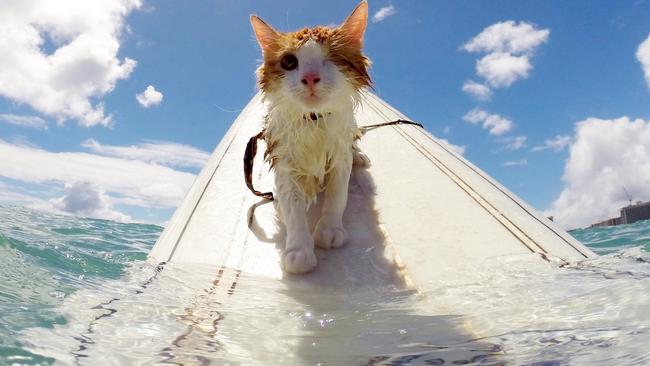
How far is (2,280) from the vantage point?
2.00m

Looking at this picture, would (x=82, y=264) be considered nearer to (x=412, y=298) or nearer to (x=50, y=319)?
(x=50, y=319)

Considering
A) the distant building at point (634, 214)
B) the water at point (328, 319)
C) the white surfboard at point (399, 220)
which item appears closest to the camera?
the water at point (328, 319)

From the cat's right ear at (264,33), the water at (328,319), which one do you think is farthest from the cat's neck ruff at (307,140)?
the water at (328,319)

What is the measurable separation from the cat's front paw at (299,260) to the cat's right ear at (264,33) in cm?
100

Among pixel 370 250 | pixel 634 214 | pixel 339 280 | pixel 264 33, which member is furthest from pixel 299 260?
pixel 634 214

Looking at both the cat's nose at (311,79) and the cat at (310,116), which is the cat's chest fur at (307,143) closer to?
the cat at (310,116)

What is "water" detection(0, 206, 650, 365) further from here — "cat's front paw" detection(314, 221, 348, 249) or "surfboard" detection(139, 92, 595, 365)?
"cat's front paw" detection(314, 221, 348, 249)

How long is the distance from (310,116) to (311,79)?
28 centimetres

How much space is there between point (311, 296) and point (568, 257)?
1.49m

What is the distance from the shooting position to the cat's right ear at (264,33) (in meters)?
2.29

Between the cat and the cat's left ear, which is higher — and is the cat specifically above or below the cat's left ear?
below

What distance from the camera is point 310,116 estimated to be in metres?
2.30

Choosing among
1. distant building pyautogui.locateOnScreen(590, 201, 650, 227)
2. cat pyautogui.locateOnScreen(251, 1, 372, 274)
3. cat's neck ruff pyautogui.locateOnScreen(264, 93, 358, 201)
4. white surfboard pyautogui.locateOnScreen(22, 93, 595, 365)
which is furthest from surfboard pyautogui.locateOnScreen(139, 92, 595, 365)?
distant building pyautogui.locateOnScreen(590, 201, 650, 227)

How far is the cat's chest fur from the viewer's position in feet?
7.60
